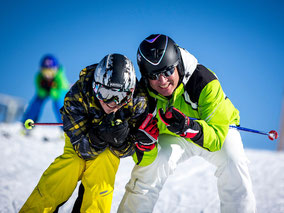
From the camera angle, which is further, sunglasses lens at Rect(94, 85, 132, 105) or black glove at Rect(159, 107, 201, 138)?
sunglasses lens at Rect(94, 85, 132, 105)

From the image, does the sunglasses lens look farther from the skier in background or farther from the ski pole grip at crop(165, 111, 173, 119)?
the skier in background

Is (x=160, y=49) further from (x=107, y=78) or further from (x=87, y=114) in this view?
(x=87, y=114)

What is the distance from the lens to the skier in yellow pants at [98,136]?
2.65m

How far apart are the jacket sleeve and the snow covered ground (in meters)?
1.23

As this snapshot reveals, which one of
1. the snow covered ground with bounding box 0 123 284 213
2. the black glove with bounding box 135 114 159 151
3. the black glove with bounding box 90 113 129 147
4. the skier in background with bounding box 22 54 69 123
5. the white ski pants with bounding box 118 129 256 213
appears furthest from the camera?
the skier in background with bounding box 22 54 69 123

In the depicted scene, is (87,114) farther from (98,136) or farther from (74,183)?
(74,183)

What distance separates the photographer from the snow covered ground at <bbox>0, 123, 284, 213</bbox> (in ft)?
13.1

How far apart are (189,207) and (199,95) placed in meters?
1.86

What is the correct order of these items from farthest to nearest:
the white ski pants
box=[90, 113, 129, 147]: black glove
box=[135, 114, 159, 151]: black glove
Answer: the white ski pants, box=[135, 114, 159, 151]: black glove, box=[90, 113, 129, 147]: black glove

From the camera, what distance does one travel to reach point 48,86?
7.41 m

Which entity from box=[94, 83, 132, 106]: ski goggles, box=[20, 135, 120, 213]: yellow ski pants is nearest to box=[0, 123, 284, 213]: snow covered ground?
box=[20, 135, 120, 213]: yellow ski pants

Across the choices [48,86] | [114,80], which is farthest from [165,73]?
[48,86]

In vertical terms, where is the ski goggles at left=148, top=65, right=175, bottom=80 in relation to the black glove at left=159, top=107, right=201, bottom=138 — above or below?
above

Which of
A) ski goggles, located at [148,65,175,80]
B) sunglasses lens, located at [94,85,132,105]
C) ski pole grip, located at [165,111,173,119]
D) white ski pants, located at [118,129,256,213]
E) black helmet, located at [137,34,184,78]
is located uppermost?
black helmet, located at [137,34,184,78]
